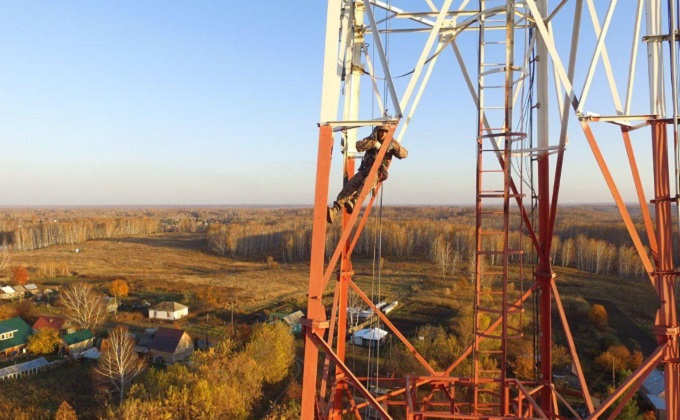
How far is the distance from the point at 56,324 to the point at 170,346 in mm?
9193

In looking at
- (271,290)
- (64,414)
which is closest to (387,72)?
(64,414)

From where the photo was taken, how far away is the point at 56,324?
28672 mm

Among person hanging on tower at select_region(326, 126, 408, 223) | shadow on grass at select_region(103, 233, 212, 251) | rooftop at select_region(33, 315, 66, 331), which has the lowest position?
rooftop at select_region(33, 315, 66, 331)

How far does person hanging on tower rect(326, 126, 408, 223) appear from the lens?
6.21 meters

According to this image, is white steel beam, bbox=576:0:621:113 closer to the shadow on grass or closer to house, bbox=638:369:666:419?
house, bbox=638:369:666:419

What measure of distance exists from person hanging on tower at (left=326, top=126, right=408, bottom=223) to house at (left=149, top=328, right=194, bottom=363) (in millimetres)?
21443

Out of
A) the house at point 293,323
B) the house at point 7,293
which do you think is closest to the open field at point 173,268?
the house at point 293,323

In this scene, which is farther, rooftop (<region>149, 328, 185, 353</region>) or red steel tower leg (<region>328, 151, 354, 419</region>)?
rooftop (<region>149, 328, 185, 353</region>)

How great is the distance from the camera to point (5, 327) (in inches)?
1073

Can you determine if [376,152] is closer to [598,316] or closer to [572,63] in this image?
[572,63]

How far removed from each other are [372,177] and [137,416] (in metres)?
13.2

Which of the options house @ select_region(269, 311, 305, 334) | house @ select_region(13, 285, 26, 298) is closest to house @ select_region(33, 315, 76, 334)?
house @ select_region(269, 311, 305, 334)

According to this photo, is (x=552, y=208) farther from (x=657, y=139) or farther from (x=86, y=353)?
(x=86, y=353)

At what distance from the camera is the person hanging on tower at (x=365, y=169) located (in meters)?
6.21
